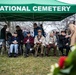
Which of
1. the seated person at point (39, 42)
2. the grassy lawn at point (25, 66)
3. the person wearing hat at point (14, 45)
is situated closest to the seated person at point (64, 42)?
the seated person at point (39, 42)

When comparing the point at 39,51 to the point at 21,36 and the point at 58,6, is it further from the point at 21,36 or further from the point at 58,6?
the point at 58,6

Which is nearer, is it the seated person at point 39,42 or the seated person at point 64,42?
the seated person at point 39,42

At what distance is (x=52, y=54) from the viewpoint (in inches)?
470

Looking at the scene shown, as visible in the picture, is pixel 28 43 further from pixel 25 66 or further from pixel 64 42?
pixel 25 66

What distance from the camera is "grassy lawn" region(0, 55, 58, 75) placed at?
805 centimetres

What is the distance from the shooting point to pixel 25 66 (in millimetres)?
8984

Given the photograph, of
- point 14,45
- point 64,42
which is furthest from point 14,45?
point 64,42

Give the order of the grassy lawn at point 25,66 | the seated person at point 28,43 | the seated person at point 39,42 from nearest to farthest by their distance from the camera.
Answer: the grassy lawn at point 25,66, the seated person at point 39,42, the seated person at point 28,43

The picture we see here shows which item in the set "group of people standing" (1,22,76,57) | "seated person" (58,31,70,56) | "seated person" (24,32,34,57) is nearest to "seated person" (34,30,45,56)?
"group of people standing" (1,22,76,57)

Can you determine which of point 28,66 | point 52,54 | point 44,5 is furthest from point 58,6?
point 28,66

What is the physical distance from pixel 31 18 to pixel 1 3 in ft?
12.3

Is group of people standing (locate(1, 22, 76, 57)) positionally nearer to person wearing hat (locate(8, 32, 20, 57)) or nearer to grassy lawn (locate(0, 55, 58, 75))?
person wearing hat (locate(8, 32, 20, 57))

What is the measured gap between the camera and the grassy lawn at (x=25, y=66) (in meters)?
8.05

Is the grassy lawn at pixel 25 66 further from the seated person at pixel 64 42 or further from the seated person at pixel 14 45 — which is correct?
the seated person at pixel 64 42
